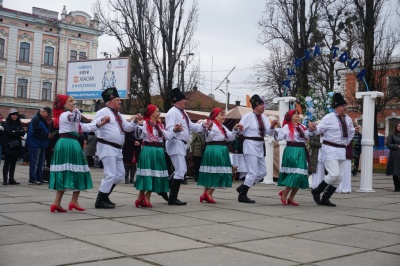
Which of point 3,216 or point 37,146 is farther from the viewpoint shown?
point 37,146

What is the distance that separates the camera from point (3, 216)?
302 inches

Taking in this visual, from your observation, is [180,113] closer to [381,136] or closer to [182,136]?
[182,136]

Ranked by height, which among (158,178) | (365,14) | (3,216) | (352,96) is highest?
(365,14)

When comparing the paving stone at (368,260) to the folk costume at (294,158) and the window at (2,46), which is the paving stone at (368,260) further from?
the window at (2,46)

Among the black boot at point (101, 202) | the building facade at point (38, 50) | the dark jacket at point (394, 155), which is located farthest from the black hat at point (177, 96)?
the building facade at point (38, 50)

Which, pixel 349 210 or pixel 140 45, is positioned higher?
pixel 140 45

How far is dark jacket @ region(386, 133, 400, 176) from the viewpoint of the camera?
14.0m

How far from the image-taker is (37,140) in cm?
1331

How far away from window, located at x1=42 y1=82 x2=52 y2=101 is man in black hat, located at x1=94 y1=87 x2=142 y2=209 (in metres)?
46.6

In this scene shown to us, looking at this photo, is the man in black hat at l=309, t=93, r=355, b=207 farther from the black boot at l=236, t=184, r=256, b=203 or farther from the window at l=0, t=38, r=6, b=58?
the window at l=0, t=38, r=6, b=58

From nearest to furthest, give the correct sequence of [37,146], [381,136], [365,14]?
[37,146] → [365,14] → [381,136]

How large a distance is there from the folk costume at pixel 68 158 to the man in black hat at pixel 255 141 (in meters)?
3.06

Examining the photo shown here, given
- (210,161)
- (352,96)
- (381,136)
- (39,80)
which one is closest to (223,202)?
(210,161)

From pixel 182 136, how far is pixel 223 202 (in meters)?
1.64
